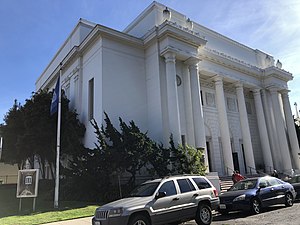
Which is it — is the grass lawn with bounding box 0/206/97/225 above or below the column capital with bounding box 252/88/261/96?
below

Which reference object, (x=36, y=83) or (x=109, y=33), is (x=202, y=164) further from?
(x=36, y=83)

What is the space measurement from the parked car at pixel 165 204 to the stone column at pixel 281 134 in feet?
84.3

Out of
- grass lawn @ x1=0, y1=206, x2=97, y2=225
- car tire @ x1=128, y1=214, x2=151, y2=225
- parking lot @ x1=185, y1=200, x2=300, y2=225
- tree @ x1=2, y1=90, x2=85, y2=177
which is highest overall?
tree @ x1=2, y1=90, x2=85, y2=177

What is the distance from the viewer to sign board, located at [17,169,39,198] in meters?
14.3

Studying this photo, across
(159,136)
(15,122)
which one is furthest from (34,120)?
(159,136)

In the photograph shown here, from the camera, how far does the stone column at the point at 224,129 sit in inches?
1073

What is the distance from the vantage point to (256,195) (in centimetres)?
1209

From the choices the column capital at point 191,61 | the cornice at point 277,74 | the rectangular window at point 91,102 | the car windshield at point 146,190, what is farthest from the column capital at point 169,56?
the cornice at point 277,74

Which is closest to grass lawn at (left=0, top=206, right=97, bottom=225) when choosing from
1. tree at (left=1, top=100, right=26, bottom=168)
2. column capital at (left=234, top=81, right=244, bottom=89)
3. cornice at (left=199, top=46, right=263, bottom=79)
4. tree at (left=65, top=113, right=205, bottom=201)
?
tree at (left=65, top=113, right=205, bottom=201)

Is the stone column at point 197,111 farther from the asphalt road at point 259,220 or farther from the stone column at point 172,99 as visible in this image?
the asphalt road at point 259,220

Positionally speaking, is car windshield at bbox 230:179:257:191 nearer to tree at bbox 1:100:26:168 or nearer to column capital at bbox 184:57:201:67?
column capital at bbox 184:57:201:67

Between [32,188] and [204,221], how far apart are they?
366 inches

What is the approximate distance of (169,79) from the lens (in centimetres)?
2298

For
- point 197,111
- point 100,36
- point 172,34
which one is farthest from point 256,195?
point 100,36
